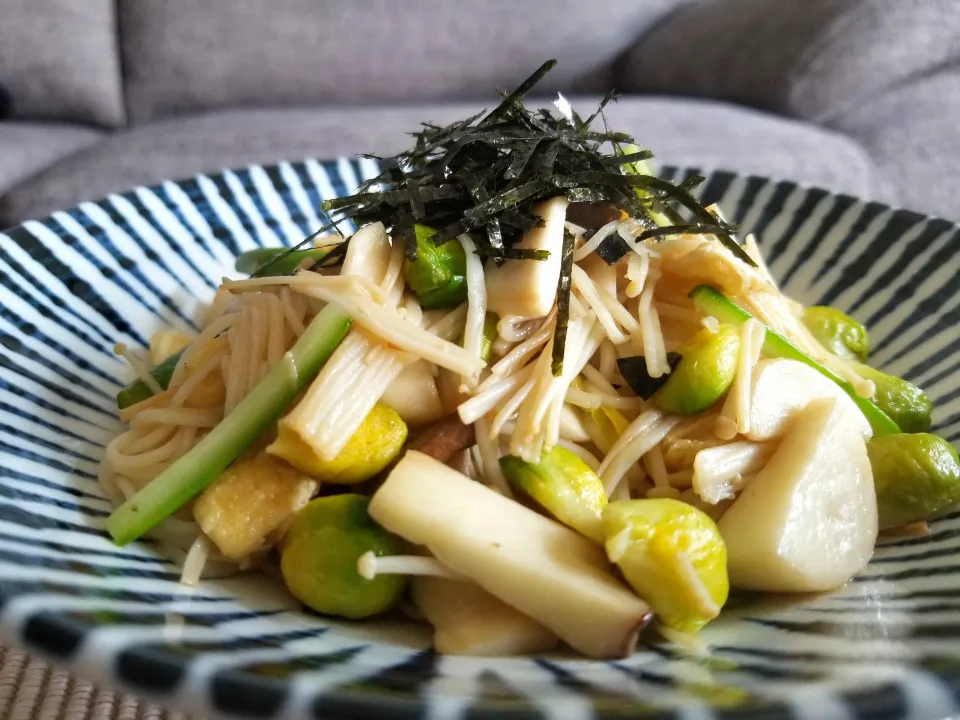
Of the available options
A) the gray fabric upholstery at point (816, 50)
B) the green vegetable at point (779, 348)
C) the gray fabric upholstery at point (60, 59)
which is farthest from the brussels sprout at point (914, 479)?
the gray fabric upholstery at point (60, 59)

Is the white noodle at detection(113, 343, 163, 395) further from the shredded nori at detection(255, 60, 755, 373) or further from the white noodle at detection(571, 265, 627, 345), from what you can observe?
the white noodle at detection(571, 265, 627, 345)

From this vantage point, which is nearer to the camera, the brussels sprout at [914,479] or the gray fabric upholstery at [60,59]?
the brussels sprout at [914,479]

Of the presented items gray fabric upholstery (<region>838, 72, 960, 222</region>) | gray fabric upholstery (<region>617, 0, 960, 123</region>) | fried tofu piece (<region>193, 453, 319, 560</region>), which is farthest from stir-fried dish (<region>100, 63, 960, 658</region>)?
gray fabric upholstery (<region>617, 0, 960, 123</region>)

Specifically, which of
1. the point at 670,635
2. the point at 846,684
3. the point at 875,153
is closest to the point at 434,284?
the point at 670,635

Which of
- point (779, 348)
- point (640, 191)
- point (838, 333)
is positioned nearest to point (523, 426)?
point (779, 348)

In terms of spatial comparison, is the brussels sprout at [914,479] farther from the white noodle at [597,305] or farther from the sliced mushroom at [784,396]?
the white noodle at [597,305]

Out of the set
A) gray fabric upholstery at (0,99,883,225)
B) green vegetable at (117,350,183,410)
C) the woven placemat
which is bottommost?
the woven placemat
